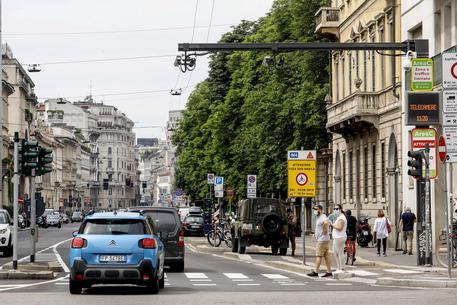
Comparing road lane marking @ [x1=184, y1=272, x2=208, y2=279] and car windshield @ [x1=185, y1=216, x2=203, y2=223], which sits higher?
car windshield @ [x1=185, y1=216, x2=203, y2=223]

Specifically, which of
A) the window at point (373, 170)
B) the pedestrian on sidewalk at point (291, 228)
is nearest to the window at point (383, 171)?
the window at point (373, 170)

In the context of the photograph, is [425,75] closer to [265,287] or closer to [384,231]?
[265,287]

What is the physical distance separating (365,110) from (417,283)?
1085 inches

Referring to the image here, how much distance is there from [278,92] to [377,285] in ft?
145

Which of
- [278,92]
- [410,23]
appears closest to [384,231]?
[410,23]

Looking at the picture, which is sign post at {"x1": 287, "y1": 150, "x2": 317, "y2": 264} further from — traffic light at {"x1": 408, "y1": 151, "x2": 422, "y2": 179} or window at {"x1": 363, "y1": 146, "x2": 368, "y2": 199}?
window at {"x1": 363, "y1": 146, "x2": 368, "y2": 199}

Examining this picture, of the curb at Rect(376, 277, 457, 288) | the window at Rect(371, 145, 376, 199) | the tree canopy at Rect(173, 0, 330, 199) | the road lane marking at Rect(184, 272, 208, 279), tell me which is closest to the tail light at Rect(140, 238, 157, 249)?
the curb at Rect(376, 277, 457, 288)

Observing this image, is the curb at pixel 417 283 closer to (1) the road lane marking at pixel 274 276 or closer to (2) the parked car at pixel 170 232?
(1) the road lane marking at pixel 274 276

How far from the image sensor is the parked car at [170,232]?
33.9 meters

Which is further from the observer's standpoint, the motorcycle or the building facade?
the motorcycle

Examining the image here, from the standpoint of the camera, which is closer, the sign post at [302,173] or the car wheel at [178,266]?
the car wheel at [178,266]

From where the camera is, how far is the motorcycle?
175 ft

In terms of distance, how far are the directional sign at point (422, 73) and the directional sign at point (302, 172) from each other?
8261 mm

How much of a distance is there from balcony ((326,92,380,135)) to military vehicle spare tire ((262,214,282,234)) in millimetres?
8030
